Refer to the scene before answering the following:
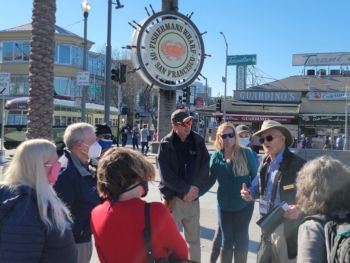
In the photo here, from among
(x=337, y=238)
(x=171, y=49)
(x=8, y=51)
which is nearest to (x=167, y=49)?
(x=171, y=49)

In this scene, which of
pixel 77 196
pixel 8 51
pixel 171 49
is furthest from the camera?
pixel 8 51

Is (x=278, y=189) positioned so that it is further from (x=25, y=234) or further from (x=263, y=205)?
(x=25, y=234)

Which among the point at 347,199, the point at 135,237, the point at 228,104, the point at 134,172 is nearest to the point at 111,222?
the point at 135,237

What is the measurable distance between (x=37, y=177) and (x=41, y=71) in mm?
7413

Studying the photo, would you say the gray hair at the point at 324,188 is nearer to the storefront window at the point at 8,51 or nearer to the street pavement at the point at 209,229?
the street pavement at the point at 209,229

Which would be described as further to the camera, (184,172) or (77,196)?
(184,172)

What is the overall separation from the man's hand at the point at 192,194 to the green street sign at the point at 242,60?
126 ft

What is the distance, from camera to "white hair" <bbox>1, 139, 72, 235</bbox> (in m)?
2.27

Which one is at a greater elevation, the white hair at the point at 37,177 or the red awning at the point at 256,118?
the red awning at the point at 256,118

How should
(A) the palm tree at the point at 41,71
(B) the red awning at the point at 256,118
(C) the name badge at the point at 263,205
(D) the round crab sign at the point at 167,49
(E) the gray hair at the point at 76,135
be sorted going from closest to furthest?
(E) the gray hair at the point at 76,135 < (C) the name badge at the point at 263,205 < (A) the palm tree at the point at 41,71 < (D) the round crab sign at the point at 167,49 < (B) the red awning at the point at 256,118

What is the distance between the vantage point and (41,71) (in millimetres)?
9125

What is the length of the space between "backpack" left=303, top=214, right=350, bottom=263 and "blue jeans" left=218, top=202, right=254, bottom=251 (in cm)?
238

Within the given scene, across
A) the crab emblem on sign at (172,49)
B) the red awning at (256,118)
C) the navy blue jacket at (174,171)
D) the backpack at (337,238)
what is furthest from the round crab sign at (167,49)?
the red awning at (256,118)

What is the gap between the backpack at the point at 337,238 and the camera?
6.14 ft
